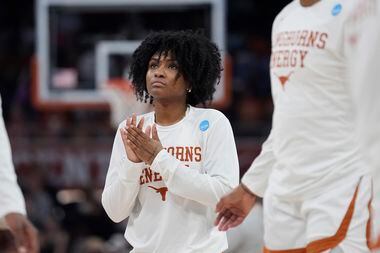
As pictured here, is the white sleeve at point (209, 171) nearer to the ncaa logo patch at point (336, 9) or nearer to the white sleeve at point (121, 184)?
the white sleeve at point (121, 184)

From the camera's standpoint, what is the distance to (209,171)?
5348 millimetres

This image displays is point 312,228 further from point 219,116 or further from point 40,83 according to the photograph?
point 40,83

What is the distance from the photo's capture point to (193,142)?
5.37m

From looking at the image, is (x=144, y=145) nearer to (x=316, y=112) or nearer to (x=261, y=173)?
(x=261, y=173)

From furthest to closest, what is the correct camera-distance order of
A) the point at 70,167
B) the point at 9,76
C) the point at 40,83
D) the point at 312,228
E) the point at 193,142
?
the point at 9,76 → the point at 70,167 → the point at 40,83 → the point at 193,142 → the point at 312,228

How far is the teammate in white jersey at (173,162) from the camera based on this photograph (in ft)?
17.2

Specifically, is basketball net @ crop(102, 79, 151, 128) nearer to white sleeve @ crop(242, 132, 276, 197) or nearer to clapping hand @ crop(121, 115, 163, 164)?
clapping hand @ crop(121, 115, 163, 164)

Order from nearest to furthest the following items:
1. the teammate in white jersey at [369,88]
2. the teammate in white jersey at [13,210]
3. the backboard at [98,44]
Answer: the teammate in white jersey at [369,88] < the teammate in white jersey at [13,210] < the backboard at [98,44]

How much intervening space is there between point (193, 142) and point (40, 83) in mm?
8196

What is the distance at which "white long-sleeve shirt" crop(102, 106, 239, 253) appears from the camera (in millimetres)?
5227

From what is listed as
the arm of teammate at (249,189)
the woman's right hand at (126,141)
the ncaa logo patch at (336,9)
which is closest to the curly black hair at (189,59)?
the woman's right hand at (126,141)

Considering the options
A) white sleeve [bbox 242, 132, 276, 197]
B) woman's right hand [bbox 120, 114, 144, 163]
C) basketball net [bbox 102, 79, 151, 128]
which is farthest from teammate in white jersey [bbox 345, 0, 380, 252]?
basketball net [bbox 102, 79, 151, 128]

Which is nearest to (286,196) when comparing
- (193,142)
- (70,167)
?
(193,142)

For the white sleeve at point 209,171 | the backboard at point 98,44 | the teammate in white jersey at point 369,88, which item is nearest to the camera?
the teammate in white jersey at point 369,88
